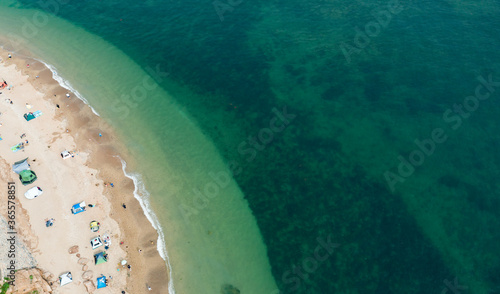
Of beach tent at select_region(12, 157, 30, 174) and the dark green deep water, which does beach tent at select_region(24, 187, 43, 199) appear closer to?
beach tent at select_region(12, 157, 30, 174)

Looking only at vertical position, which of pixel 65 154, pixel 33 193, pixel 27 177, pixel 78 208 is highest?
pixel 27 177

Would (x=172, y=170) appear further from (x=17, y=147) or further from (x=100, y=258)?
(x=17, y=147)

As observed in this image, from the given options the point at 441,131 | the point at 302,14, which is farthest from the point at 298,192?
the point at 302,14

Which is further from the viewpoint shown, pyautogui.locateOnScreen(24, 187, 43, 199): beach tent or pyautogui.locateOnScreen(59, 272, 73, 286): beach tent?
pyautogui.locateOnScreen(24, 187, 43, 199): beach tent

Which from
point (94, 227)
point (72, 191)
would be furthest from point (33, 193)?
point (94, 227)

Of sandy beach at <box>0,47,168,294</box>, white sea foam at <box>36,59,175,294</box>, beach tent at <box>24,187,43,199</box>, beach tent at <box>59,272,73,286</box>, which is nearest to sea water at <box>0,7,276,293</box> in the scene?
white sea foam at <box>36,59,175,294</box>

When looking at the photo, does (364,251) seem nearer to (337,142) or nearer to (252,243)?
(252,243)
